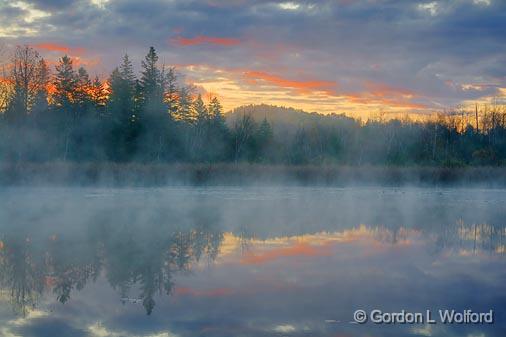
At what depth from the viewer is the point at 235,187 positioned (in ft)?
93.7

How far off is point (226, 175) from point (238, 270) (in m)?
20.4

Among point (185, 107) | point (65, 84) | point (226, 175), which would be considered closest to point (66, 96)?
point (65, 84)

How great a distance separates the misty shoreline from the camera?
26.6 m

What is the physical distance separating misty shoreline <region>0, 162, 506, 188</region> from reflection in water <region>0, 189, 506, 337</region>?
9.49 meters

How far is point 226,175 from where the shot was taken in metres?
29.6

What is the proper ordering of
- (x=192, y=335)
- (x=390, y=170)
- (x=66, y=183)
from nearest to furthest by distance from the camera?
(x=192, y=335) → (x=66, y=183) → (x=390, y=170)

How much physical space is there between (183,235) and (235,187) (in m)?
15.9

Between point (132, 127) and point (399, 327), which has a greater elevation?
point (132, 127)

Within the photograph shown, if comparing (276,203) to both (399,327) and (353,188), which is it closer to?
(353,188)

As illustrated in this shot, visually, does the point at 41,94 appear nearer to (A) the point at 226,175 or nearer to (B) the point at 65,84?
(B) the point at 65,84

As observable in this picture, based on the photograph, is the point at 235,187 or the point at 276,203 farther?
the point at 235,187

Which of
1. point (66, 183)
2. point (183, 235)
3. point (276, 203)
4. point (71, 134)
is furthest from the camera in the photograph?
point (71, 134)

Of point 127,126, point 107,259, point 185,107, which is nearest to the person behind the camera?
point 107,259

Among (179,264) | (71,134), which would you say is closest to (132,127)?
(71,134)
